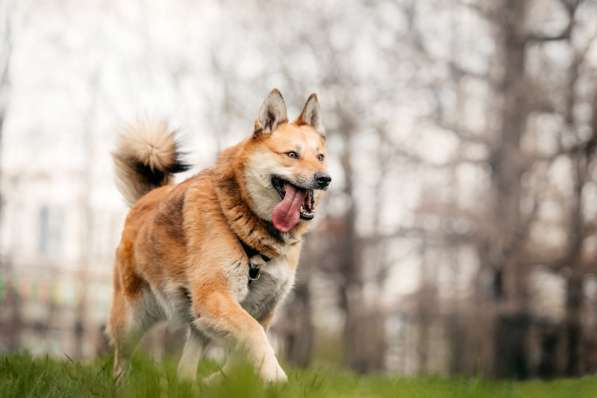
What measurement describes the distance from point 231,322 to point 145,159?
2.56 m

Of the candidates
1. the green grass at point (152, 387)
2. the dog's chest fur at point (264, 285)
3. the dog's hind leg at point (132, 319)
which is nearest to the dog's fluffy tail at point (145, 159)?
the dog's hind leg at point (132, 319)

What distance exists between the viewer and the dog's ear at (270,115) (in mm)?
5367

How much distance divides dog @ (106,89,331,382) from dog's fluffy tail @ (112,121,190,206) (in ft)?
3.04

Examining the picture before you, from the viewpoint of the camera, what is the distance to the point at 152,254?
5727mm

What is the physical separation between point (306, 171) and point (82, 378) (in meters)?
1.87

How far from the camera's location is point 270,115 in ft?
17.7

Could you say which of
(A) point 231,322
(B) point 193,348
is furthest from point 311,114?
(B) point 193,348

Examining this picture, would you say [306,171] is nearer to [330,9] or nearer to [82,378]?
[82,378]

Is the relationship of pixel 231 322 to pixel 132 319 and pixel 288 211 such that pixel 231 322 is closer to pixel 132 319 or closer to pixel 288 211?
pixel 288 211

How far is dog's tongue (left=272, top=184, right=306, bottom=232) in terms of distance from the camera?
5164 mm

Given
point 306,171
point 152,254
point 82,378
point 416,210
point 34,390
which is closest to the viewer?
point 34,390

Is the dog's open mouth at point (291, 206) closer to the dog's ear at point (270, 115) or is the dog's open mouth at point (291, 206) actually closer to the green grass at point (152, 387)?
the dog's ear at point (270, 115)

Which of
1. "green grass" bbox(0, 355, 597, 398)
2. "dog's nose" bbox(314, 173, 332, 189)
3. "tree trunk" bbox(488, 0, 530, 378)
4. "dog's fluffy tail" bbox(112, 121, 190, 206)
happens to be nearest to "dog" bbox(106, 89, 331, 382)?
"dog's nose" bbox(314, 173, 332, 189)

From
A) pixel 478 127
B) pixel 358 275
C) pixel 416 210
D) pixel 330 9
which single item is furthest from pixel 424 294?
pixel 330 9
